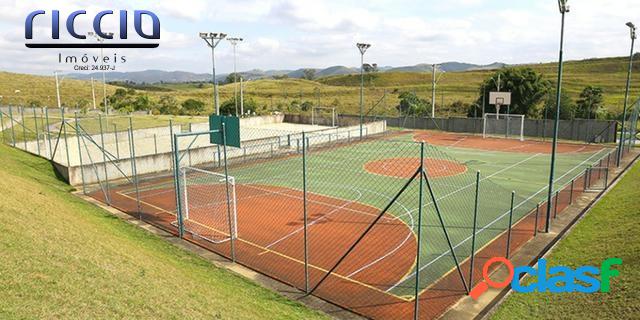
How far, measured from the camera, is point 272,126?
48688 millimetres

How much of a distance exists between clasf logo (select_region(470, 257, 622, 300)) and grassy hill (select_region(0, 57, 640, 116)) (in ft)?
155

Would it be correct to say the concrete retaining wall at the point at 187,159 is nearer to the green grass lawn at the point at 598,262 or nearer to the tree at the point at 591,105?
the green grass lawn at the point at 598,262

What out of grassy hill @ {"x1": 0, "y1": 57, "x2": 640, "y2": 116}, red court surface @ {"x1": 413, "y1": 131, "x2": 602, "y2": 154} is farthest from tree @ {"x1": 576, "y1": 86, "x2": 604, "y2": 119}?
red court surface @ {"x1": 413, "y1": 131, "x2": 602, "y2": 154}

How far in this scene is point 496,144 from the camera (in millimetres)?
37125

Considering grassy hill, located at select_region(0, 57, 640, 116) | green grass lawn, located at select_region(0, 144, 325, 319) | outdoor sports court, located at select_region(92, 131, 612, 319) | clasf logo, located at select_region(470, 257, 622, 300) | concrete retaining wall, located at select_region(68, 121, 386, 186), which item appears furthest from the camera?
grassy hill, located at select_region(0, 57, 640, 116)

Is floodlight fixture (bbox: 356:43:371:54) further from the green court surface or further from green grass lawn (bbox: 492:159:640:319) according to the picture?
green grass lawn (bbox: 492:159:640:319)

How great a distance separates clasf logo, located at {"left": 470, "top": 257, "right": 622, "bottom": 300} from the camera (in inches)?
383

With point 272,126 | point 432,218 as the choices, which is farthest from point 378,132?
point 432,218

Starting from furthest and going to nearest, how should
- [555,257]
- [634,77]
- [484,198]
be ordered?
[634,77] → [484,198] → [555,257]

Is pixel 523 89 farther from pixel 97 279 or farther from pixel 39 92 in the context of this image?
pixel 39 92

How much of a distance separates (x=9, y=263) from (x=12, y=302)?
131cm

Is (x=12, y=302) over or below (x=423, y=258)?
over

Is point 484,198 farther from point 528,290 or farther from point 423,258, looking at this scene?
point 528,290

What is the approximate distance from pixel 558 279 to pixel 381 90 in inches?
4043
